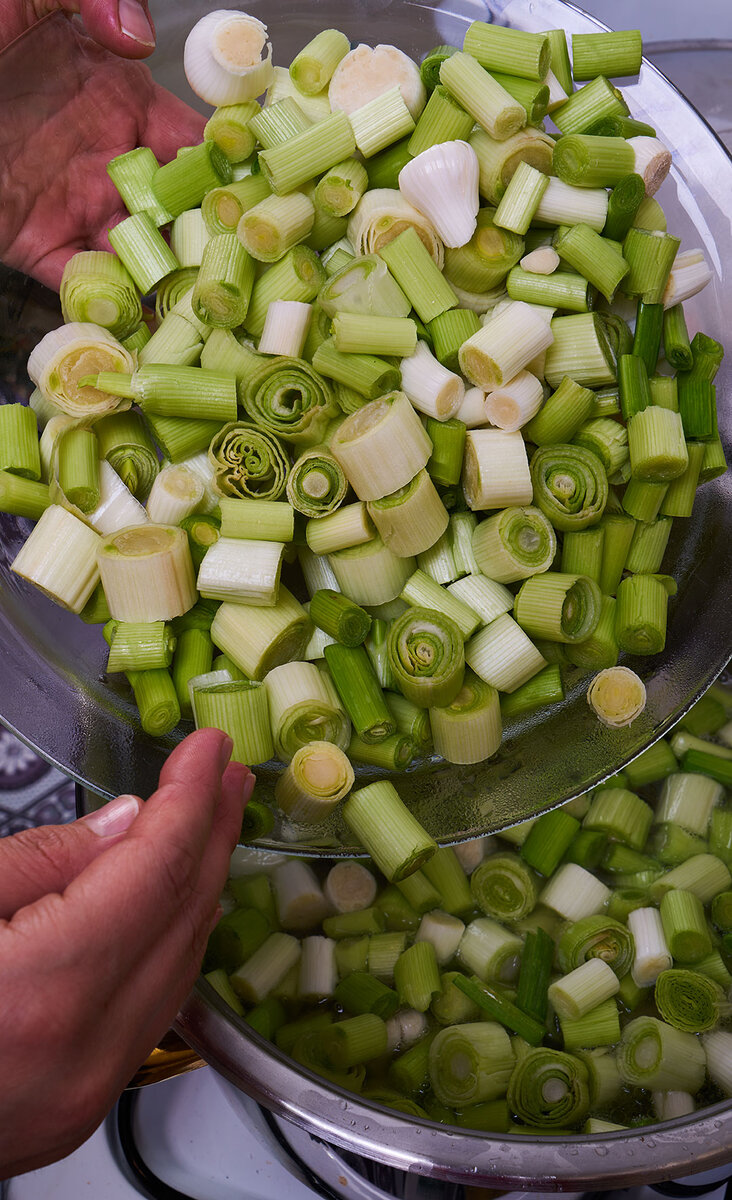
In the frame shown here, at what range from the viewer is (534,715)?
4.46 feet

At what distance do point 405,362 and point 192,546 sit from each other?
37 centimetres

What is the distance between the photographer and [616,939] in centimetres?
147

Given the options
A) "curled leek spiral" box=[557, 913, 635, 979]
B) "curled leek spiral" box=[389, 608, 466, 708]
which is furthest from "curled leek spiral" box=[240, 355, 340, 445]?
"curled leek spiral" box=[557, 913, 635, 979]

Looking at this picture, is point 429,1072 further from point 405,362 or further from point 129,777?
point 405,362

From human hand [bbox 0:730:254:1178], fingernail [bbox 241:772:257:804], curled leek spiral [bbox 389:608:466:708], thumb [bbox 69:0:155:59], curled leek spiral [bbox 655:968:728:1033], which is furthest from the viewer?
curled leek spiral [bbox 655:968:728:1033]

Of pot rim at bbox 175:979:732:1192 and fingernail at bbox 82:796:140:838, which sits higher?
fingernail at bbox 82:796:140:838

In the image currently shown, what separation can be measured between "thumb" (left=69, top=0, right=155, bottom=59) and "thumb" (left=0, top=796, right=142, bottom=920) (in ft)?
3.45

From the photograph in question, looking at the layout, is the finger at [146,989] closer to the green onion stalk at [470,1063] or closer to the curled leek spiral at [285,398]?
the curled leek spiral at [285,398]

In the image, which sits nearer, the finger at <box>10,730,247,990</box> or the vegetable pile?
the finger at <box>10,730,247,990</box>

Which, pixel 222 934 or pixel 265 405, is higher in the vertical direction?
pixel 265 405

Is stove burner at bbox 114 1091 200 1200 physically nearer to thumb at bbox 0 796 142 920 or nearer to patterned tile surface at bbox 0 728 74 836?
patterned tile surface at bbox 0 728 74 836

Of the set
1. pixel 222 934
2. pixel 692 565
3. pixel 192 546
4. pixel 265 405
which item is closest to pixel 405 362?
pixel 265 405

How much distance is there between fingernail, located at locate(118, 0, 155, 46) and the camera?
1.30 meters

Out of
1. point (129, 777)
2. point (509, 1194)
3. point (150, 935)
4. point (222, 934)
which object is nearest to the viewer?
point (150, 935)
